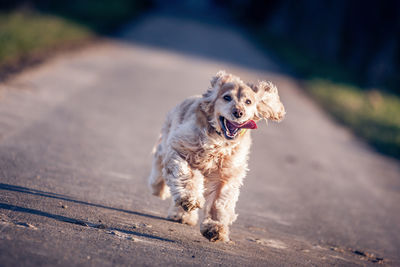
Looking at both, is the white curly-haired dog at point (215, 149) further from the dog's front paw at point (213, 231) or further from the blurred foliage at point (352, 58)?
the blurred foliage at point (352, 58)

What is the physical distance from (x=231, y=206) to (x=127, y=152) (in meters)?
3.22

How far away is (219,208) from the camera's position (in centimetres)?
526

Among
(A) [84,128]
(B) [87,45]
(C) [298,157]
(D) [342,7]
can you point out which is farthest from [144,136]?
(D) [342,7]

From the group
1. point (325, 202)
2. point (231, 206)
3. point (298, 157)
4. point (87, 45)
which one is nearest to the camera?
point (231, 206)

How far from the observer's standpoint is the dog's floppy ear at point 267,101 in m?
5.56

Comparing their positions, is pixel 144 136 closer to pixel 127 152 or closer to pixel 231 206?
pixel 127 152

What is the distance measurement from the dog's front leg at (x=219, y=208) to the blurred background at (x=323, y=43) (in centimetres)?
677

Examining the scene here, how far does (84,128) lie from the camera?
877cm

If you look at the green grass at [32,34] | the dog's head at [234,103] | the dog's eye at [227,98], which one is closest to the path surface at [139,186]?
the green grass at [32,34]

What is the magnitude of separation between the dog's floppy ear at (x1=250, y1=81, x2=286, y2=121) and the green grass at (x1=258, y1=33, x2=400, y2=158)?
7040mm

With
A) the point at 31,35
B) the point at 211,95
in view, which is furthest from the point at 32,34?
the point at 211,95

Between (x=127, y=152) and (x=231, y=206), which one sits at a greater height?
(x=127, y=152)

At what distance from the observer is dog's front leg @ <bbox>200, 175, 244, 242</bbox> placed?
16.5 feet

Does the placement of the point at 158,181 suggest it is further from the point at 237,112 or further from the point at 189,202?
the point at 237,112
